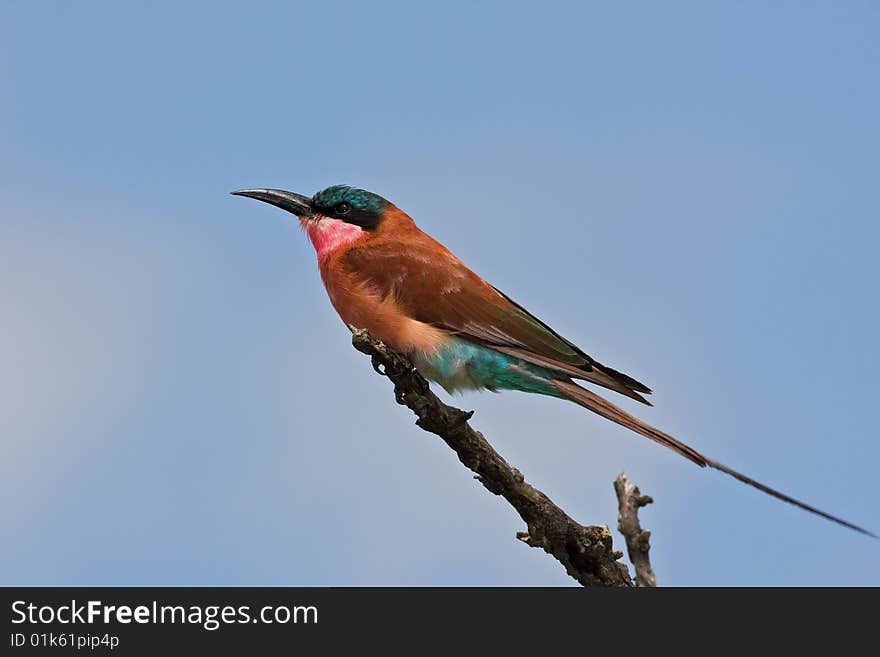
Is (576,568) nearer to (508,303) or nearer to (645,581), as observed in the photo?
(645,581)

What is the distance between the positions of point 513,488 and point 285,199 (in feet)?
7.30

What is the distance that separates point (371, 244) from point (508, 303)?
30.3 inches

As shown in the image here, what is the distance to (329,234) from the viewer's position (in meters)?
5.41

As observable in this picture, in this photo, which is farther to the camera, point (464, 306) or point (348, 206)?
point (348, 206)

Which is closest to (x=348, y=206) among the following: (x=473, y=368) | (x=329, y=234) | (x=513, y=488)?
(x=329, y=234)

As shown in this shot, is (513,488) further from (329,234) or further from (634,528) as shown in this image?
(329,234)

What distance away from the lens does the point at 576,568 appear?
4.41 metres

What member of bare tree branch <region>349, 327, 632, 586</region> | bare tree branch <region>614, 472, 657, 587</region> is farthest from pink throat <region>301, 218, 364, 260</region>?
bare tree branch <region>614, 472, 657, 587</region>

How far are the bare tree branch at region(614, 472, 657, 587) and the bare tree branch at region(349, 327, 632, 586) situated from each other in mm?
302

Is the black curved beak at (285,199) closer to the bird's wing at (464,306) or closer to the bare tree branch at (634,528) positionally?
the bird's wing at (464,306)

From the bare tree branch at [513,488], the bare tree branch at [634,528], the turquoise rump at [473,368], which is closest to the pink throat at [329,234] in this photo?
the turquoise rump at [473,368]

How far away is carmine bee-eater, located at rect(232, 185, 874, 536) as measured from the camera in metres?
4.60

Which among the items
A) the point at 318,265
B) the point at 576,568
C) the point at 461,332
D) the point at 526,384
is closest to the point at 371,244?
the point at 318,265
